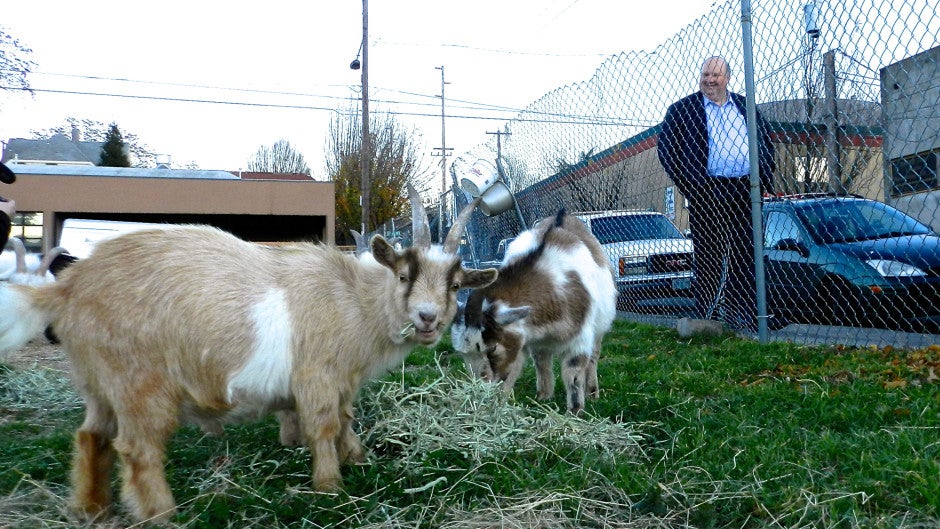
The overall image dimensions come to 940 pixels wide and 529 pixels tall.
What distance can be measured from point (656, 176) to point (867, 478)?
17.3 ft

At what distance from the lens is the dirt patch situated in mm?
6848

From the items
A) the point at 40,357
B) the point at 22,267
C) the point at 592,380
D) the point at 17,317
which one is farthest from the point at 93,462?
the point at 22,267

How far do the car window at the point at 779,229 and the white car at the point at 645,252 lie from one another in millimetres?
1118

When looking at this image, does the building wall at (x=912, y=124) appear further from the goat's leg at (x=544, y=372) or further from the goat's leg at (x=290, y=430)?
the goat's leg at (x=290, y=430)

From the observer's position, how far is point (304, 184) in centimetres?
2725

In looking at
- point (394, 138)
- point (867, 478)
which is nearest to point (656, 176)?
point (867, 478)

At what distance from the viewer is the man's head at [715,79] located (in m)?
6.70

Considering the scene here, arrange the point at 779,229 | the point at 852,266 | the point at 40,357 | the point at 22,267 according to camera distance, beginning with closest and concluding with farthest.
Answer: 1. the point at 852,266
2. the point at 779,229
3. the point at 40,357
4. the point at 22,267

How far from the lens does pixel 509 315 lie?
4.74 meters

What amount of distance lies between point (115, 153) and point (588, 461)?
53926mm

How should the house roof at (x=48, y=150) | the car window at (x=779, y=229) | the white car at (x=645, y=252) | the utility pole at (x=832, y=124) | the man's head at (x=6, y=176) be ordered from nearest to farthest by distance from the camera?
1. the man's head at (x=6, y=176)
2. the utility pole at (x=832, y=124)
3. the car window at (x=779, y=229)
4. the white car at (x=645, y=252)
5. the house roof at (x=48, y=150)

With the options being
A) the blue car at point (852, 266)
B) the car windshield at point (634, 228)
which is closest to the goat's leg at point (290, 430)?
the blue car at point (852, 266)

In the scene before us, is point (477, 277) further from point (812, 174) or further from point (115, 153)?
point (115, 153)

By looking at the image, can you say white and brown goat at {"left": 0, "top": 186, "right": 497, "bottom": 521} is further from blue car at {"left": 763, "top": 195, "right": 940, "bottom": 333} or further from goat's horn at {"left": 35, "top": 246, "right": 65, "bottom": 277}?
goat's horn at {"left": 35, "top": 246, "right": 65, "bottom": 277}
